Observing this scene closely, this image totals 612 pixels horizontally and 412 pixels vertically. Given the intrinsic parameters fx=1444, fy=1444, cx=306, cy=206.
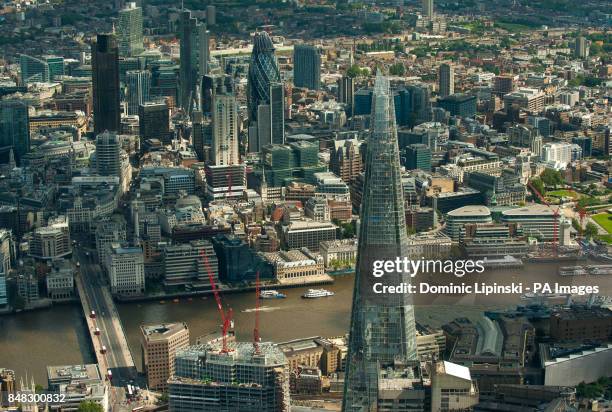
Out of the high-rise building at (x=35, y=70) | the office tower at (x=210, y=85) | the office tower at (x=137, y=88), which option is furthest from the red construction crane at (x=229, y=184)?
the high-rise building at (x=35, y=70)

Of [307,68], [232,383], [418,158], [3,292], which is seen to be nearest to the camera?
[232,383]

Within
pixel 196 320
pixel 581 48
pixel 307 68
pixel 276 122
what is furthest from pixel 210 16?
pixel 196 320

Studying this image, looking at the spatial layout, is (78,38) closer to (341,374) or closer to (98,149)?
(98,149)

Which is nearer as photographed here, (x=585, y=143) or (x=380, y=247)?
(x=380, y=247)

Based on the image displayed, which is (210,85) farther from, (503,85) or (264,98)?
(503,85)

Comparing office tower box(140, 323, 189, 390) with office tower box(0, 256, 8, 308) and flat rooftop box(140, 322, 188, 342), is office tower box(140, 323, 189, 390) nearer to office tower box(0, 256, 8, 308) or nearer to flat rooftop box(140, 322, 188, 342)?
flat rooftop box(140, 322, 188, 342)

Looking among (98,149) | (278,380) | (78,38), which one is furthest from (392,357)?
(78,38)

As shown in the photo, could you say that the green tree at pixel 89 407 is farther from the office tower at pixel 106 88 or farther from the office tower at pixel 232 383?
the office tower at pixel 106 88
